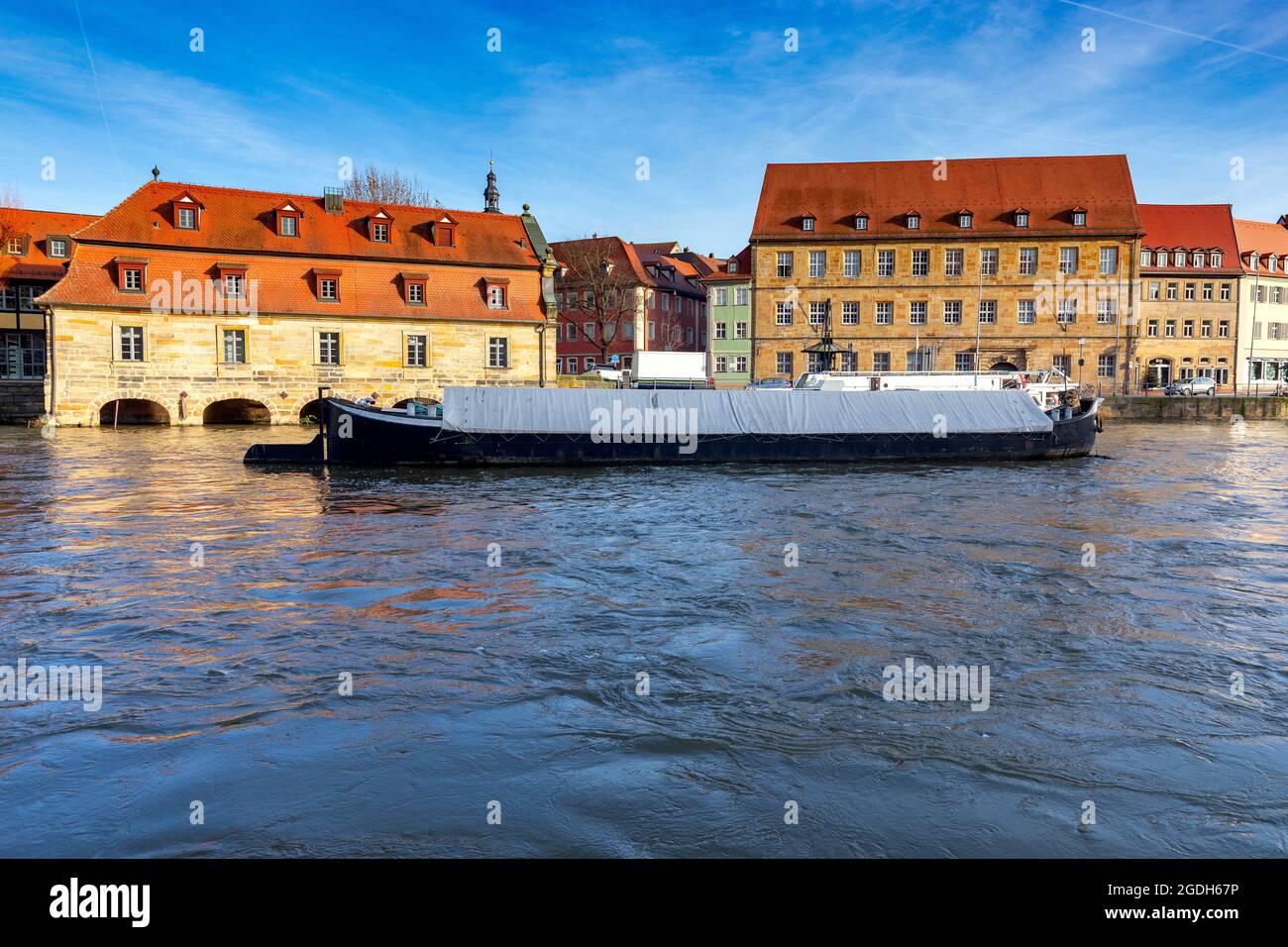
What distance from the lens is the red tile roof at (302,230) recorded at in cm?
4253

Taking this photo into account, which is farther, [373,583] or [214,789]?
[373,583]

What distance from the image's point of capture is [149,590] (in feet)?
37.8

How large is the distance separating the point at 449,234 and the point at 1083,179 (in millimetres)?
37653

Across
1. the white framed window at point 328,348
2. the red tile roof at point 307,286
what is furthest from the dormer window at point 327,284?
the white framed window at point 328,348

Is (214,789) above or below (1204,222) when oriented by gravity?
below

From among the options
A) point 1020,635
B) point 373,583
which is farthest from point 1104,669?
point 373,583

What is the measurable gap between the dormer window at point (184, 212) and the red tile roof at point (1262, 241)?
216ft

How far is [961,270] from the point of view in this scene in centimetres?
5747

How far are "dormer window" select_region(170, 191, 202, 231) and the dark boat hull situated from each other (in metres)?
21.3

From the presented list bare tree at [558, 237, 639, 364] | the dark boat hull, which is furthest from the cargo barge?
bare tree at [558, 237, 639, 364]

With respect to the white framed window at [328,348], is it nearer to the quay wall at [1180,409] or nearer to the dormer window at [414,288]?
the dormer window at [414,288]

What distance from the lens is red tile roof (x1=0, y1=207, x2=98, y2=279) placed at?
5184 cm
